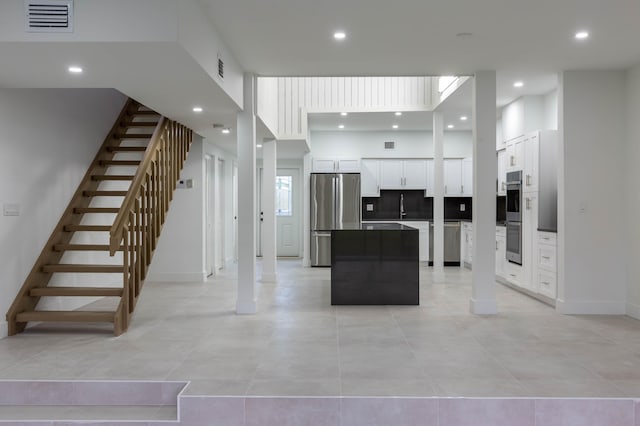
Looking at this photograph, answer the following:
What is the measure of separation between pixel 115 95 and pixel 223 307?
3340 millimetres

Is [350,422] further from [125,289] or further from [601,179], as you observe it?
[601,179]

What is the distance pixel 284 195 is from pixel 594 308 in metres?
7.51

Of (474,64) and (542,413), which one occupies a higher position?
(474,64)

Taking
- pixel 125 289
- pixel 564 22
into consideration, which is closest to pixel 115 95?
pixel 125 289

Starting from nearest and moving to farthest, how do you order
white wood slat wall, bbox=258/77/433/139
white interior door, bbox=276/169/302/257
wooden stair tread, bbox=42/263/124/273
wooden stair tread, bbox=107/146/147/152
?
wooden stair tread, bbox=42/263/124/273 < wooden stair tread, bbox=107/146/147/152 < white wood slat wall, bbox=258/77/433/139 < white interior door, bbox=276/169/302/257

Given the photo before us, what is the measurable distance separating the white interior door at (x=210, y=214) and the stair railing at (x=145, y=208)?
5.20 feet

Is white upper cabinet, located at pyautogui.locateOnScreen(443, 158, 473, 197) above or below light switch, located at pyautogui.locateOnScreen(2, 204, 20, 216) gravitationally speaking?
above

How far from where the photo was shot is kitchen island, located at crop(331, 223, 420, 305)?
19.6 feet

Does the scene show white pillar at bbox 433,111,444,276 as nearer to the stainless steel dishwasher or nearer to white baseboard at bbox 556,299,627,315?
the stainless steel dishwasher

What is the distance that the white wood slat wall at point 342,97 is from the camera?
8.23 m

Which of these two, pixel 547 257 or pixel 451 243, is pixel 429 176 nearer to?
pixel 451 243

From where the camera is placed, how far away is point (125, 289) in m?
4.73

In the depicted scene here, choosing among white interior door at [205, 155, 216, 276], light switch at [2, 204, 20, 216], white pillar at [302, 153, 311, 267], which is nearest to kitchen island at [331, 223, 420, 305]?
white interior door at [205, 155, 216, 276]

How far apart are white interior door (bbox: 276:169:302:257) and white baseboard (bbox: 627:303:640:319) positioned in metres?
7.46
